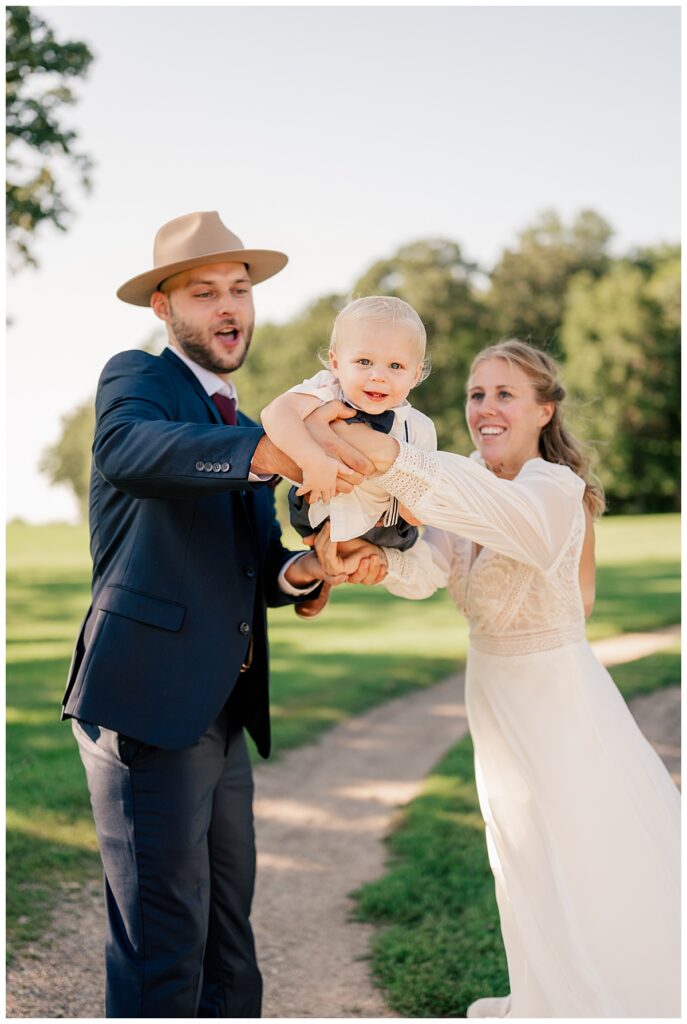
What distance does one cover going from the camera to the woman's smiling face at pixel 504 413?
11.6ft

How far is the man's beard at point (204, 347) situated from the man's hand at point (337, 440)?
0.68 m

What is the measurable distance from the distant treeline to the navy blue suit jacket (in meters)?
33.2

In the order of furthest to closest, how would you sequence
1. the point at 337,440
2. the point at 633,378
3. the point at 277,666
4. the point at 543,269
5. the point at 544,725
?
the point at 543,269
the point at 633,378
the point at 277,666
the point at 544,725
the point at 337,440

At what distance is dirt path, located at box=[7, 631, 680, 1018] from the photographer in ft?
14.1

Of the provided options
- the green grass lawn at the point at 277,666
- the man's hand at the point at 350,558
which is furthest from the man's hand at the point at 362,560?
the green grass lawn at the point at 277,666

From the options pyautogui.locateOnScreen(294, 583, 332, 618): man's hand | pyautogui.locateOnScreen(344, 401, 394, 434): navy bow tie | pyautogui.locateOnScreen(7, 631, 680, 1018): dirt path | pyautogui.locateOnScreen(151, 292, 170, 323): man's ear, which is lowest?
pyautogui.locateOnScreen(7, 631, 680, 1018): dirt path

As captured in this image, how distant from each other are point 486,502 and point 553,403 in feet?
2.58

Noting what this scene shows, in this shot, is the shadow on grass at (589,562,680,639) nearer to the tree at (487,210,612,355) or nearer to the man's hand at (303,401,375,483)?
the man's hand at (303,401,375,483)

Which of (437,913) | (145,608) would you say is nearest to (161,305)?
(145,608)

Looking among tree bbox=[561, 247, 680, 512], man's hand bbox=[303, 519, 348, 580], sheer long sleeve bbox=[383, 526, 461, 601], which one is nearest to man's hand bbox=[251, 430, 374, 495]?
man's hand bbox=[303, 519, 348, 580]

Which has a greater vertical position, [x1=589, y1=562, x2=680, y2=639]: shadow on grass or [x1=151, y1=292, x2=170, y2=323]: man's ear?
[x1=151, y1=292, x2=170, y2=323]: man's ear

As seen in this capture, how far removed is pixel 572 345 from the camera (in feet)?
140

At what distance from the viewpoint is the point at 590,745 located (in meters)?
3.31

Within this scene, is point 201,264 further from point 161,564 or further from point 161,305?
point 161,564
